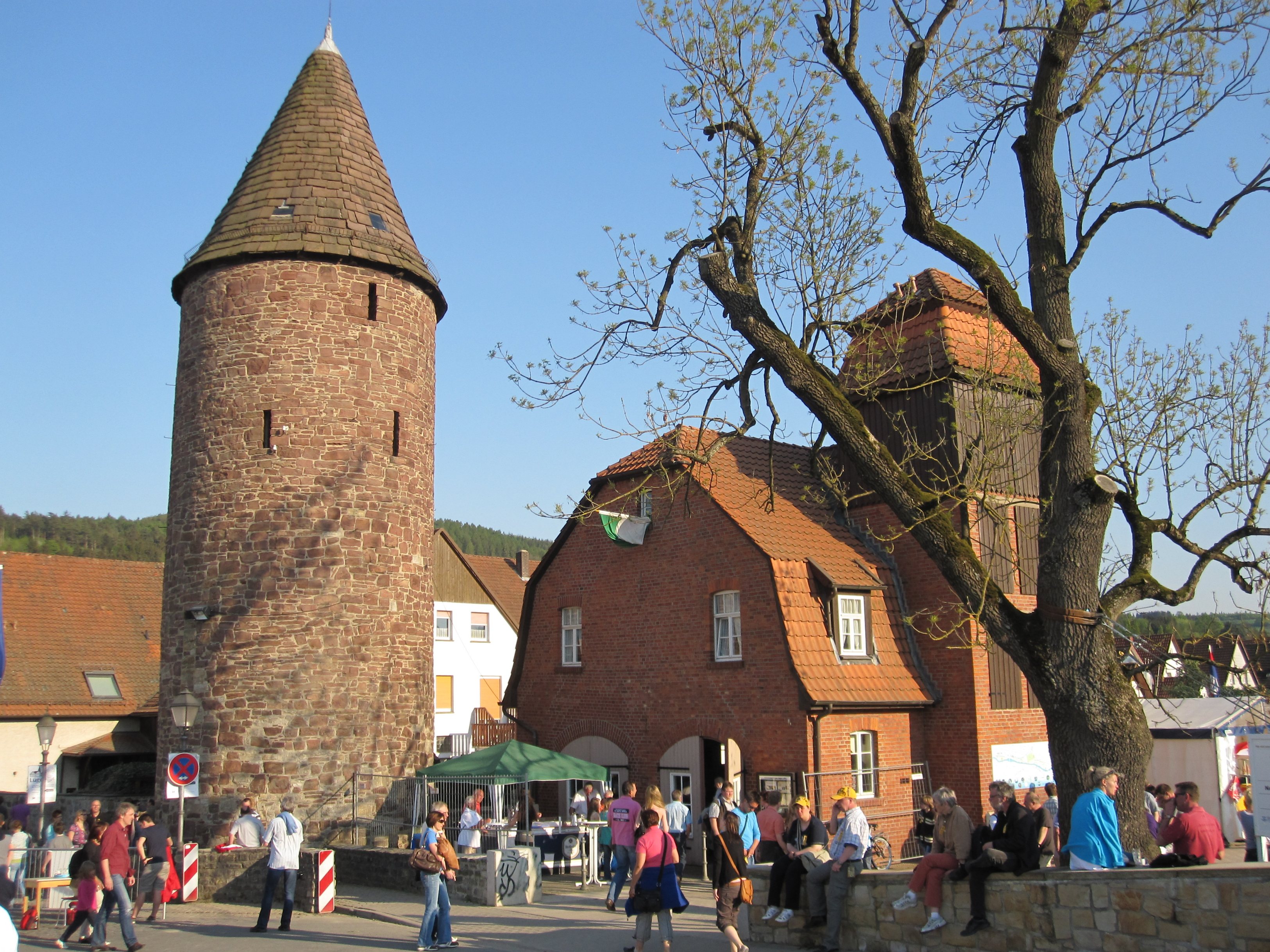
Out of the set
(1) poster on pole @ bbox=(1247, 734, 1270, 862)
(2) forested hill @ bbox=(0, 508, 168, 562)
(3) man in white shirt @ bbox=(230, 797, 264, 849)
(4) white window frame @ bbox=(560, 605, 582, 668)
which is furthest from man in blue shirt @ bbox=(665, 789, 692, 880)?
(2) forested hill @ bbox=(0, 508, 168, 562)

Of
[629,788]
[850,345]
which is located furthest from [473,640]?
[850,345]

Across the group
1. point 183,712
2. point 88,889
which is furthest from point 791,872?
point 183,712

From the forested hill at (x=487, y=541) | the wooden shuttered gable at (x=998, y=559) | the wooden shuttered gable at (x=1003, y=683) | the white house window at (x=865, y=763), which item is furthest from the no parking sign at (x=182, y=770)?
the forested hill at (x=487, y=541)

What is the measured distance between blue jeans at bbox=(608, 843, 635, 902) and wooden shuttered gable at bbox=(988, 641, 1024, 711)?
869 cm

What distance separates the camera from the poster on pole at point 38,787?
77.3 ft

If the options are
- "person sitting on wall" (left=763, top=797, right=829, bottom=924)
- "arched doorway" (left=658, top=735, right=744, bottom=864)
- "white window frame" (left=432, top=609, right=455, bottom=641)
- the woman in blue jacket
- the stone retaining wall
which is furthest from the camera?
"white window frame" (left=432, top=609, right=455, bottom=641)

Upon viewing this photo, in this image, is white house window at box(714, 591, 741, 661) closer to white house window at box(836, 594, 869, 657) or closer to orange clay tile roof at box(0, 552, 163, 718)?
white house window at box(836, 594, 869, 657)

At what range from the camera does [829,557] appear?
20.0 m

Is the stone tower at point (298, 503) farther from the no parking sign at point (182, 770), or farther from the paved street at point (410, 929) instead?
the paved street at point (410, 929)

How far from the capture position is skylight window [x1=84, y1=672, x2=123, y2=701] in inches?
1163

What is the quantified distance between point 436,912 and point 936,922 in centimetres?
511

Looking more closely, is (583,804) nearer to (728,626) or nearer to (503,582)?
(728,626)

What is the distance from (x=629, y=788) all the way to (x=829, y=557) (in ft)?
24.2

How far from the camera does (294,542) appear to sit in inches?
696
